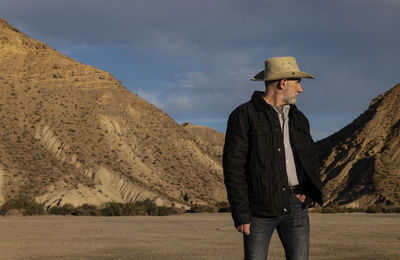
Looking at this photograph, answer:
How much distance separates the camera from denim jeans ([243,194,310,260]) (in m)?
4.81

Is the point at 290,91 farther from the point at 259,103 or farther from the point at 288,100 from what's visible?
the point at 259,103

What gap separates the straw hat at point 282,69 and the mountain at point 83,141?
40353 millimetres

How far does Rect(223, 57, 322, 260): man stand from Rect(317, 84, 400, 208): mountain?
4711 cm

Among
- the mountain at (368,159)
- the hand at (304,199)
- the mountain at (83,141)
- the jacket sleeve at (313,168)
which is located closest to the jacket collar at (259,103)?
the jacket sleeve at (313,168)

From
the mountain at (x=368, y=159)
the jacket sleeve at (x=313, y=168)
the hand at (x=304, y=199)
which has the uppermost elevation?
the mountain at (x=368, y=159)

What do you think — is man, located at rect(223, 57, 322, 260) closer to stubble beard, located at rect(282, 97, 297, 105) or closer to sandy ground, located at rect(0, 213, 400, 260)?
stubble beard, located at rect(282, 97, 297, 105)

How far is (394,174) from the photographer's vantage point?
55.8m

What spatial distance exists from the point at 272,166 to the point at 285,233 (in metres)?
0.71

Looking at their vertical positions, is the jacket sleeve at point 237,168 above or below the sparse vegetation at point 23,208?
above

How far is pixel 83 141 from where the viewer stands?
186ft

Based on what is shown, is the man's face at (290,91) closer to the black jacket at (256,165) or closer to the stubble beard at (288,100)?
the stubble beard at (288,100)

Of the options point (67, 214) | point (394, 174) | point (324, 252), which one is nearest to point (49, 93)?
point (67, 214)

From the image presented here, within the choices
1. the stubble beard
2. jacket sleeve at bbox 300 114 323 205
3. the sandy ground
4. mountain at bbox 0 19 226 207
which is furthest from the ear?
mountain at bbox 0 19 226 207

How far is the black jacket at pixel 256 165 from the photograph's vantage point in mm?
4676
